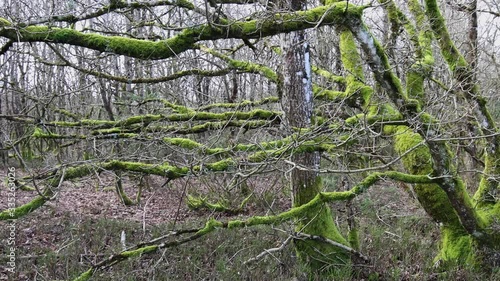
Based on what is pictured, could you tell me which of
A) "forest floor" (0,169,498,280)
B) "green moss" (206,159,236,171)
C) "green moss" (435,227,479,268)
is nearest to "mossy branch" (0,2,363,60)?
"forest floor" (0,169,498,280)

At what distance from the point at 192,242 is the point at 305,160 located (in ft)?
9.77

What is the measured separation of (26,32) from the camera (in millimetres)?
2986

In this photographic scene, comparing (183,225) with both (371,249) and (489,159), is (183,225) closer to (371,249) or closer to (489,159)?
(371,249)

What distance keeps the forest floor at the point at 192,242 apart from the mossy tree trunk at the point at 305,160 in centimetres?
39

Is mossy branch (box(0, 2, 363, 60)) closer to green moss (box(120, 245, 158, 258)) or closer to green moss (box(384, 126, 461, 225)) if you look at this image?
green moss (box(120, 245, 158, 258))

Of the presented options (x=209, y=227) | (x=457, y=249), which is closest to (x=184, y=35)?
(x=209, y=227)

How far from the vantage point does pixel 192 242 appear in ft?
26.3

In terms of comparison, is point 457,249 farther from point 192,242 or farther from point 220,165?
point 192,242

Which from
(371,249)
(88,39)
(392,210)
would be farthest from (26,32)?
(392,210)

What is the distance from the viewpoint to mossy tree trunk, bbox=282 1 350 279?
20.4ft

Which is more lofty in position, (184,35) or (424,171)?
(184,35)

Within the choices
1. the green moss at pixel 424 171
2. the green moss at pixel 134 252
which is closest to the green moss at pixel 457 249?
the green moss at pixel 424 171

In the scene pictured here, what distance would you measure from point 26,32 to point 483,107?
229 inches

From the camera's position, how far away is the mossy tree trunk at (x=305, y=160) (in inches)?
244
